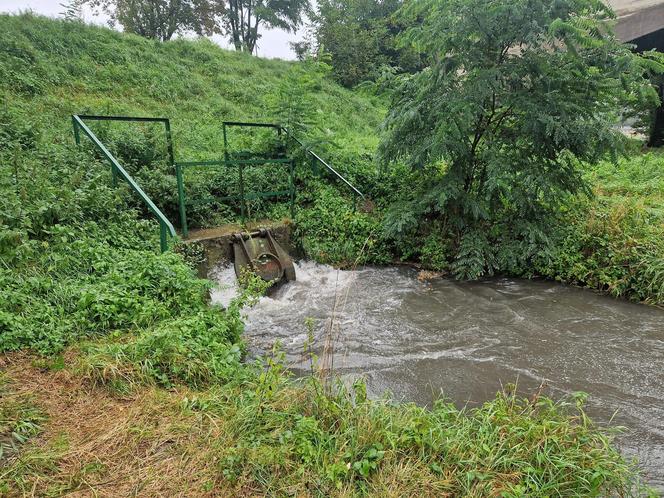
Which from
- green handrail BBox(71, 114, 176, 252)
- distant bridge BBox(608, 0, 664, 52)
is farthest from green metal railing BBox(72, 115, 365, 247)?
distant bridge BBox(608, 0, 664, 52)

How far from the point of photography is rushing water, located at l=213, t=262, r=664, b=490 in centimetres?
432

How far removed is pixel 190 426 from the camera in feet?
9.62

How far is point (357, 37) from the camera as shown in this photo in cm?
2569

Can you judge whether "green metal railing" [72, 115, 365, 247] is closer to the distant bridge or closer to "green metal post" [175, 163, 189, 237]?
"green metal post" [175, 163, 189, 237]

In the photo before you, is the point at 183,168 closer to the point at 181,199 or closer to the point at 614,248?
the point at 181,199

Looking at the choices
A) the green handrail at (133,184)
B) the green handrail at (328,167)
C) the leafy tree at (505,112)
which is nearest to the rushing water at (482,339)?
the green handrail at (133,184)

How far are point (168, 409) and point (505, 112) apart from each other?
714 centimetres

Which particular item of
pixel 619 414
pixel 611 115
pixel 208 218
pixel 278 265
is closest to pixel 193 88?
pixel 208 218

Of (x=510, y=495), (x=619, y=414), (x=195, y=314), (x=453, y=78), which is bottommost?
(x=619, y=414)

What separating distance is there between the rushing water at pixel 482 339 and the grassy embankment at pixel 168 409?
0.55 meters

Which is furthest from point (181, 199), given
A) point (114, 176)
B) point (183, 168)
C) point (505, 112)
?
point (505, 112)

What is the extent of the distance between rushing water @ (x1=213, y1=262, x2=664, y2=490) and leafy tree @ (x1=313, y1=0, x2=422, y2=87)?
64.8 feet

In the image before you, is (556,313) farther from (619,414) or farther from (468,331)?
(619,414)

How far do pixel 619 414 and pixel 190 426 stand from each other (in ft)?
12.5
